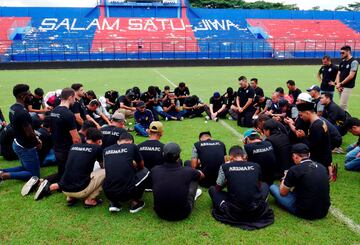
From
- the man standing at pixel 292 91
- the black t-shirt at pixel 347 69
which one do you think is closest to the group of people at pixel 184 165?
the man standing at pixel 292 91

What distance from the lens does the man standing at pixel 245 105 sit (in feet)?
37.0

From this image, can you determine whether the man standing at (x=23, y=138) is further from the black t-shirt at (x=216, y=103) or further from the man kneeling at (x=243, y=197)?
the black t-shirt at (x=216, y=103)

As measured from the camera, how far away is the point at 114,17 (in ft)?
168

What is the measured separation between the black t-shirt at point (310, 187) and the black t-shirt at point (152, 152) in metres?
2.17

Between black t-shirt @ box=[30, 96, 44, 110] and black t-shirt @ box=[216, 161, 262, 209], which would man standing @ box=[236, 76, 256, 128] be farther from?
black t-shirt @ box=[30, 96, 44, 110]

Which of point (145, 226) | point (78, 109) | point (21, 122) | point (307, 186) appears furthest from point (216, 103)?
point (145, 226)

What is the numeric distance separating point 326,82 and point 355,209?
6.47 m

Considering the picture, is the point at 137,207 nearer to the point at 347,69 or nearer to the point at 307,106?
the point at 307,106

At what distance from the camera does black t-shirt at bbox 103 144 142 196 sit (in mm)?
5383

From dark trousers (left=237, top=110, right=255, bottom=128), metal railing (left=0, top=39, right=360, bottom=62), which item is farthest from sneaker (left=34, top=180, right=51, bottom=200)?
metal railing (left=0, top=39, right=360, bottom=62)

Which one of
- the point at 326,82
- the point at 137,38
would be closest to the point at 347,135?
the point at 326,82

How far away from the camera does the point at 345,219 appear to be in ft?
17.2

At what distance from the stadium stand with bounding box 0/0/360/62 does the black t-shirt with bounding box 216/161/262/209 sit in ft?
116

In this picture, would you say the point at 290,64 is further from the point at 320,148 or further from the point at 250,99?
the point at 320,148
